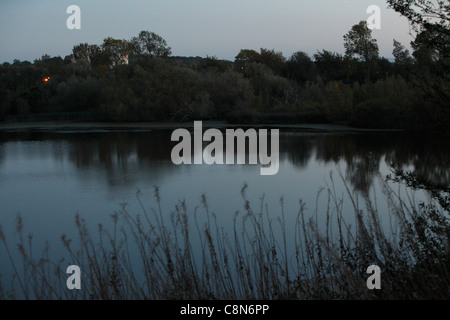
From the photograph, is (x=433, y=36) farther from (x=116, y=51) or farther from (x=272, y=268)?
(x=116, y=51)

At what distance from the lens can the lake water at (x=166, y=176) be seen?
26.6 feet

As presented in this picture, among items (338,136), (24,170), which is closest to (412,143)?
(338,136)

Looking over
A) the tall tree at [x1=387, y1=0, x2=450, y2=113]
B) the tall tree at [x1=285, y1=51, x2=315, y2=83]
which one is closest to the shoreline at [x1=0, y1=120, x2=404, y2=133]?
the tall tree at [x1=285, y1=51, x2=315, y2=83]

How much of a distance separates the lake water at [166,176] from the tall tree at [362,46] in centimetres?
1383

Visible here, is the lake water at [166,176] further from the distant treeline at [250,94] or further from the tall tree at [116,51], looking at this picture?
the tall tree at [116,51]

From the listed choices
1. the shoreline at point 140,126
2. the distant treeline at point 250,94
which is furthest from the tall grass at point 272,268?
the shoreline at point 140,126

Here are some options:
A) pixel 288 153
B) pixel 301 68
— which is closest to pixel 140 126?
pixel 301 68

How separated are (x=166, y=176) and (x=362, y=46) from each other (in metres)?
24.5

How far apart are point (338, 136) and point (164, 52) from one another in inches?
1314

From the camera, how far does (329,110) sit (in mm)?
24969

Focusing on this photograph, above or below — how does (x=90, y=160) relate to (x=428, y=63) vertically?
below

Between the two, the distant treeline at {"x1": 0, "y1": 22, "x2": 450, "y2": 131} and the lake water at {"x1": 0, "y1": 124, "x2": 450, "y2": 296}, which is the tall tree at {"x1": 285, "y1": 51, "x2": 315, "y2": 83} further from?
the lake water at {"x1": 0, "y1": 124, "x2": 450, "y2": 296}
